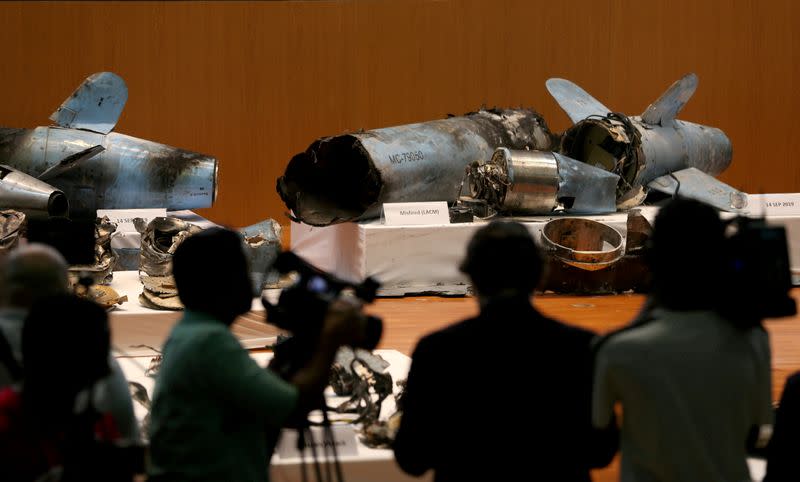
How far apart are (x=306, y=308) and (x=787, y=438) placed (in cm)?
119

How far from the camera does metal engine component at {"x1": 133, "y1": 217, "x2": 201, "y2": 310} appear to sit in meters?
6.14

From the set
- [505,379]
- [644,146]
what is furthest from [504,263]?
[644,146]

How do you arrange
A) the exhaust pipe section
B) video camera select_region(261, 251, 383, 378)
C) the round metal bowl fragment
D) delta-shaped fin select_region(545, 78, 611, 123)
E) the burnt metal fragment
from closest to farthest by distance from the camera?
video camera select_region(261, 251, 383, 378), the burnt metal fragment, the exhaust pipe section, the round metal bowl fragment, delta-shaped fin select_region(545, 78, 611, 123)

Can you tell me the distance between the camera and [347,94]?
11422 millimetres

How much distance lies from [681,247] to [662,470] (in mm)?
518

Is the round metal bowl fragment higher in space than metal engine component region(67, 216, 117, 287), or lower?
lower

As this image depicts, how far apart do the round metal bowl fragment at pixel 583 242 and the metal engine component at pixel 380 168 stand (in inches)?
39.7

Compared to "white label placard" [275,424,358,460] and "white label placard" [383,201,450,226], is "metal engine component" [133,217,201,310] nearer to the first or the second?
"white label placard" [383,201,450,226]

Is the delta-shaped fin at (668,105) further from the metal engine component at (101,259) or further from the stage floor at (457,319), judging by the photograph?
the metal engine component at (101,259)

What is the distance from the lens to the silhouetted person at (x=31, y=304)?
103 inches

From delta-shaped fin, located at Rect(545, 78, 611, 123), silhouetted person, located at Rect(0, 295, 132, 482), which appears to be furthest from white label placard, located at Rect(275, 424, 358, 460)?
delta-shaped fin, located at Rect(545, 78, 611, 123)

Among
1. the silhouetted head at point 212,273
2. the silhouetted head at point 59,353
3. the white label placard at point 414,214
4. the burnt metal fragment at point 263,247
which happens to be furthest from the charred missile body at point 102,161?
the silhouetted head at point 59,353

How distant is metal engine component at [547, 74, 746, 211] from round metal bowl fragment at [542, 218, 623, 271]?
959 mm

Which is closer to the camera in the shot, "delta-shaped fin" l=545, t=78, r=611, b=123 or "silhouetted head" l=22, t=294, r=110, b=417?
"silhouetted head" l=22, t=294, r=110, b=417
